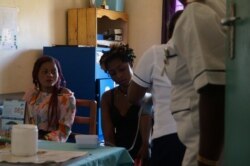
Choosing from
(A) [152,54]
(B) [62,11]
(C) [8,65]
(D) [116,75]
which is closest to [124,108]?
(D) [116,75]

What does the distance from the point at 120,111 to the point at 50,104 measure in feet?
1.40

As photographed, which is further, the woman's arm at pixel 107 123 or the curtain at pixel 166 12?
A: the curtain at pixel 166 12

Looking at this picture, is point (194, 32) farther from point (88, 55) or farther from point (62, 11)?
point (62, 11)

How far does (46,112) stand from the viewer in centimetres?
237

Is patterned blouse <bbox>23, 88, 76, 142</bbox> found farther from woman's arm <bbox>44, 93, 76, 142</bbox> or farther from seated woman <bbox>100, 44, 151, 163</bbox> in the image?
seated woman <bbox>100, 44, 151, 163</bbox>

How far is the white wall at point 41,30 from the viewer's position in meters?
3.56

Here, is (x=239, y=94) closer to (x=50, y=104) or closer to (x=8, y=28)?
(x=50, y=104)

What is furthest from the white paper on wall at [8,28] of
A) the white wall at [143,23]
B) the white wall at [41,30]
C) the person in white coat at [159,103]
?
the person in white coat at [159,103]

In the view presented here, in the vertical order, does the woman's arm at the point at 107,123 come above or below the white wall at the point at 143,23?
below

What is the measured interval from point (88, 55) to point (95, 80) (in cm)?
24

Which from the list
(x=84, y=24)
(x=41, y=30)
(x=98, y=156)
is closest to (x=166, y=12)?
(x=84, y=24)

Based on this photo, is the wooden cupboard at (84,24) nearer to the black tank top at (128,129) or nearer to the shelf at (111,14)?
the shelf at (111,14)

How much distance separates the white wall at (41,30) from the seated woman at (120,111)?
1513mm

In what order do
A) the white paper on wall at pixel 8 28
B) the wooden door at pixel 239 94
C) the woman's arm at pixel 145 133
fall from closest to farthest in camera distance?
the wooden door at pixel 239 94, the woman's arm at pixel 145 133, the white paper on wall at pixel 8 28
